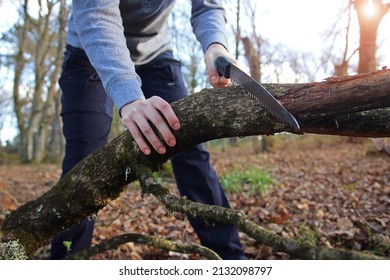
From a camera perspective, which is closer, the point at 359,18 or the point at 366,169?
the point at 366,169

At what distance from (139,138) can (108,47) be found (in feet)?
1.59

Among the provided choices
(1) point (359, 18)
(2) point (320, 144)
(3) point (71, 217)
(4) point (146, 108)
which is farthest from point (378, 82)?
(2) point (320, 144)

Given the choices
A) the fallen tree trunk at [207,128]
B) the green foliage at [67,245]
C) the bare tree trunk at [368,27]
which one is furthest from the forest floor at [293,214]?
the bare tree trunk at [368,27]

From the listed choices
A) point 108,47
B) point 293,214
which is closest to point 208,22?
point 108,47

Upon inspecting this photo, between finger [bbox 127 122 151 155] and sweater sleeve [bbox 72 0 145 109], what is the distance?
13cm

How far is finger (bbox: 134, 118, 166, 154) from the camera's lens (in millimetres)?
1371

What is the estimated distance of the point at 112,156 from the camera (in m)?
1.54

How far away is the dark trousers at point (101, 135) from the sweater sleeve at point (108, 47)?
0.59 metres

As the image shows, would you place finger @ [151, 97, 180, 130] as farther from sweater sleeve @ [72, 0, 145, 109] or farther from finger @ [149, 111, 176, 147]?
sweater sleeve @ [72, 0, 145, 109]

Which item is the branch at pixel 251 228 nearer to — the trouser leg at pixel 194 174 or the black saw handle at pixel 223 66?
the black saw handle at pixel 223 66

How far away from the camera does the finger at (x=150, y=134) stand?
1371mm

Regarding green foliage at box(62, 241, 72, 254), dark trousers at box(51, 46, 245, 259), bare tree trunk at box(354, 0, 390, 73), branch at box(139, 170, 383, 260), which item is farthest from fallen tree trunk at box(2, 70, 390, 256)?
bare tree trunk at box(354, 0, 390, 73)

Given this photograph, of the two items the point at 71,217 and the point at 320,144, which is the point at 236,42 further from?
the point at 71,217
